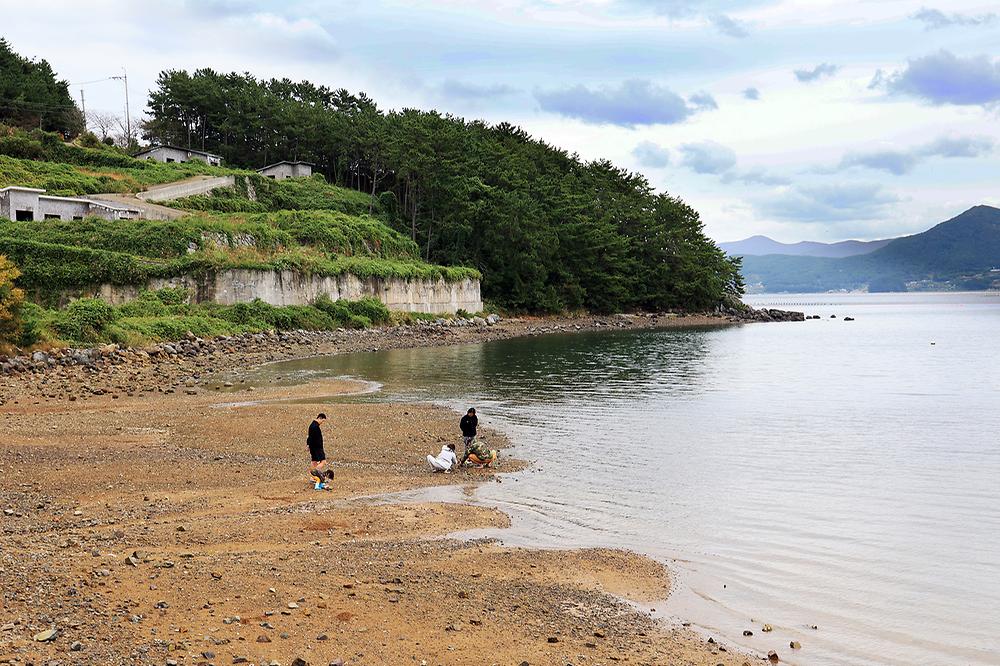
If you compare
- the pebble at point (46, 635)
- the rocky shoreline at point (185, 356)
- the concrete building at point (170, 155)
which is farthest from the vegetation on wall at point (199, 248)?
the pebble at point (46, 635)

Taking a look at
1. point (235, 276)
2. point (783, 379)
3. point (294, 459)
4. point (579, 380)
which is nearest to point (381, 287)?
point (235, 276)

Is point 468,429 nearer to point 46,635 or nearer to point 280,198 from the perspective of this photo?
point 46,635

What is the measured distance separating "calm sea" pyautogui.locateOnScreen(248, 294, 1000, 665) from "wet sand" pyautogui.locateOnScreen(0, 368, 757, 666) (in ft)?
4.02

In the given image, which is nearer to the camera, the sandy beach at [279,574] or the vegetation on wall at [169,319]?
the sandy beach at [279,574]

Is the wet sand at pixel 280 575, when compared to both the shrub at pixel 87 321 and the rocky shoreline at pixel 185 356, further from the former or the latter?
the shrub at pixel 87 321

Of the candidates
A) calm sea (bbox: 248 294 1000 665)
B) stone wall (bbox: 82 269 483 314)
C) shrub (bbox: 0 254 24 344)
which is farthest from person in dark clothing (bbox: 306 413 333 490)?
stone wall (bbox: 82 269 483 314)

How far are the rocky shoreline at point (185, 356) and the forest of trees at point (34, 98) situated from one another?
59.0 meters

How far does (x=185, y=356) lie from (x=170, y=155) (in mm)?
56593

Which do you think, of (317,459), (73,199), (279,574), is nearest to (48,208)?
(73,199)

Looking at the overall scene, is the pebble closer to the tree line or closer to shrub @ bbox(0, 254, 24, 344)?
shrub @ bbox(0, 254, 24, 344)

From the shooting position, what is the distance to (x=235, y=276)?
5956cm

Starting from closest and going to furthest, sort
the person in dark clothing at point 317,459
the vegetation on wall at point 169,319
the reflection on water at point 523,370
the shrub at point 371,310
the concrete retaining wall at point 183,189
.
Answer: the person in dark clothing at point 317,459
the reflection on water at point 523,370
the vegetation on wall at point 169,319
the shrub at point 371,310
the concrete retaining wall at point 183,189

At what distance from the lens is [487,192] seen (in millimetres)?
90375

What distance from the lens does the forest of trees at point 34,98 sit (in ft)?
314
